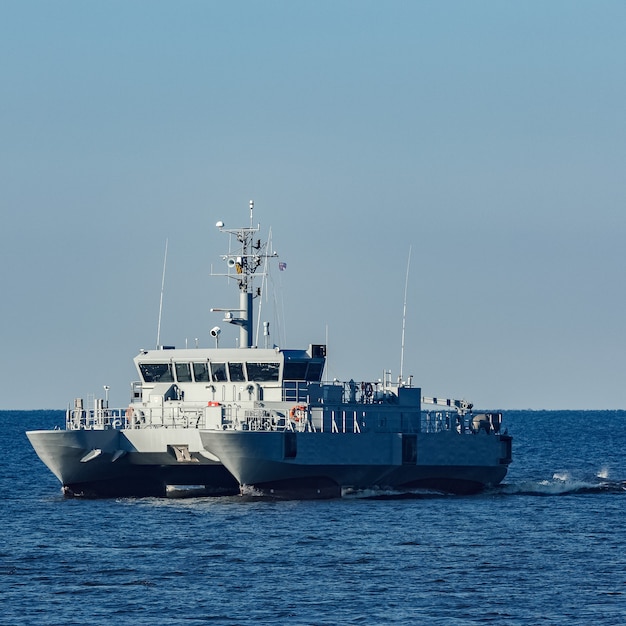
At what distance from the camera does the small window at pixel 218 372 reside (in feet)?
192

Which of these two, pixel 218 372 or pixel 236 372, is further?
pixel 218 372

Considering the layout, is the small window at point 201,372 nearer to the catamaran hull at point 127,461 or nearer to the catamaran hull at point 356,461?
the catamaran hull at point 127,461

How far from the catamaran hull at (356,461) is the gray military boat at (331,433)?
37 millimetres

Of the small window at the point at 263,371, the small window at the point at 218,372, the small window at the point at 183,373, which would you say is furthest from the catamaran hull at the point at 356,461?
the small window at the point at 183,373

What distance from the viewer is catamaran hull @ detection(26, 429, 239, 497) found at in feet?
186

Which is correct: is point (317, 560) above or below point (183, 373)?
below

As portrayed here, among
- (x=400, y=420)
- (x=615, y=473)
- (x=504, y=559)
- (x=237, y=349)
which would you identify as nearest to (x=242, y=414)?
(x=237, y=349)

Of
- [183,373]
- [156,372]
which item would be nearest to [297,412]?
[183,373]

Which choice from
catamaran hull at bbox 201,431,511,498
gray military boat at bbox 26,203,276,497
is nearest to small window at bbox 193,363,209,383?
gray military boat at bbox 26,203,276,497

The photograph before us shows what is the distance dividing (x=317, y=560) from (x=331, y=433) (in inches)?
507

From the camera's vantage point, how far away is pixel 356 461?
57.0 meters

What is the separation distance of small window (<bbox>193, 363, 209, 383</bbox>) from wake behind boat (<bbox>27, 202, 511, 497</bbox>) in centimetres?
5

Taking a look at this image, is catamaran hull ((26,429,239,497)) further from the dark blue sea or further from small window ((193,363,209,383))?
small window ((193,363,209,383))

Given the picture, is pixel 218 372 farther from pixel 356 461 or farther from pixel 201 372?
pixel 356 461
